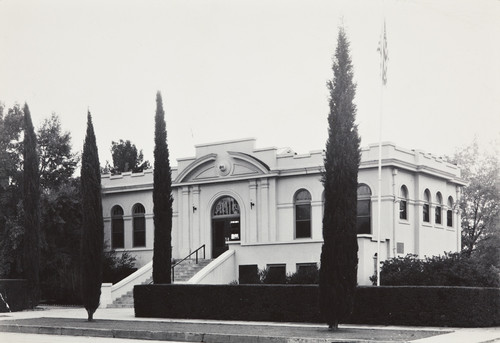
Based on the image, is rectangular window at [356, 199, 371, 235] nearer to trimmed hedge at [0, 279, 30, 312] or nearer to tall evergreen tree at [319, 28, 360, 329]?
tall evergreen tree at [319, 28, 360, 329]

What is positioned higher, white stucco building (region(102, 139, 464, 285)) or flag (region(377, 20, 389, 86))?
flag (region(377, 20, 389, 86))

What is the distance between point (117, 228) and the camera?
3941 centimetres

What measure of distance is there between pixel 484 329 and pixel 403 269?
6.21 meters

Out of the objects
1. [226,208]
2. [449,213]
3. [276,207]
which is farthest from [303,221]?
[449,213]

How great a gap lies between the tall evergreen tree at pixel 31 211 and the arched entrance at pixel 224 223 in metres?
8.93

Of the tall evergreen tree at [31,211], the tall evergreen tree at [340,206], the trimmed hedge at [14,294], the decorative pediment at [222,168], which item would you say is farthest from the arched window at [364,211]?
the trimmed hedge at [14,294]

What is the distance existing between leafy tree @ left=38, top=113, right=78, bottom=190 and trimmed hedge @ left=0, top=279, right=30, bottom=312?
789 cm

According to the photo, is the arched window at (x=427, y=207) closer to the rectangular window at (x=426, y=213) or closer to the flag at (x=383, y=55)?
the rectangular window at (x=426, y=213)

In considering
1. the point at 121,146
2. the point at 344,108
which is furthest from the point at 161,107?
the point at 121,146

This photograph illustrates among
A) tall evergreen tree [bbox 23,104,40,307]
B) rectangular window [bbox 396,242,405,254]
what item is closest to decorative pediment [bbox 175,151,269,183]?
rectangular window [bbox 396,242,405,254]

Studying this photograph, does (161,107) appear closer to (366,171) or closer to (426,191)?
(366,171)

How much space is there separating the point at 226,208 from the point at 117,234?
7.70 m

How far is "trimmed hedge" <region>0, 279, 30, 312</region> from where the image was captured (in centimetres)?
2854

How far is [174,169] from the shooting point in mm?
37344
